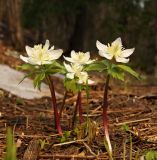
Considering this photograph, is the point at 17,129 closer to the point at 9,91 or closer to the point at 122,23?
the point at 9,91

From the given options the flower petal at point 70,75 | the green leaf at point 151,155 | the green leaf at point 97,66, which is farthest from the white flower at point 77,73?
the green leaf at point 151,155

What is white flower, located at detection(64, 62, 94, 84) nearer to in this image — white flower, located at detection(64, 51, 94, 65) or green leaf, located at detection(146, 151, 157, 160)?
white flower, located at detection(64, 51, 94, 65)

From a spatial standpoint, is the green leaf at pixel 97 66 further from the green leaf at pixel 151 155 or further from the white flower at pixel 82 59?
the green leaf at pixel 151 155

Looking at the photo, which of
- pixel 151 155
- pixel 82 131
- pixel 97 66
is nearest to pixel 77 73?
pixel 97 66

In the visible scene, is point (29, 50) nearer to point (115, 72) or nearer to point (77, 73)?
point (77, 73)

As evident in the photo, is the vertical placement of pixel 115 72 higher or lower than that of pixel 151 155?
higher

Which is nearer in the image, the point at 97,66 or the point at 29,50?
the point at 97,66
